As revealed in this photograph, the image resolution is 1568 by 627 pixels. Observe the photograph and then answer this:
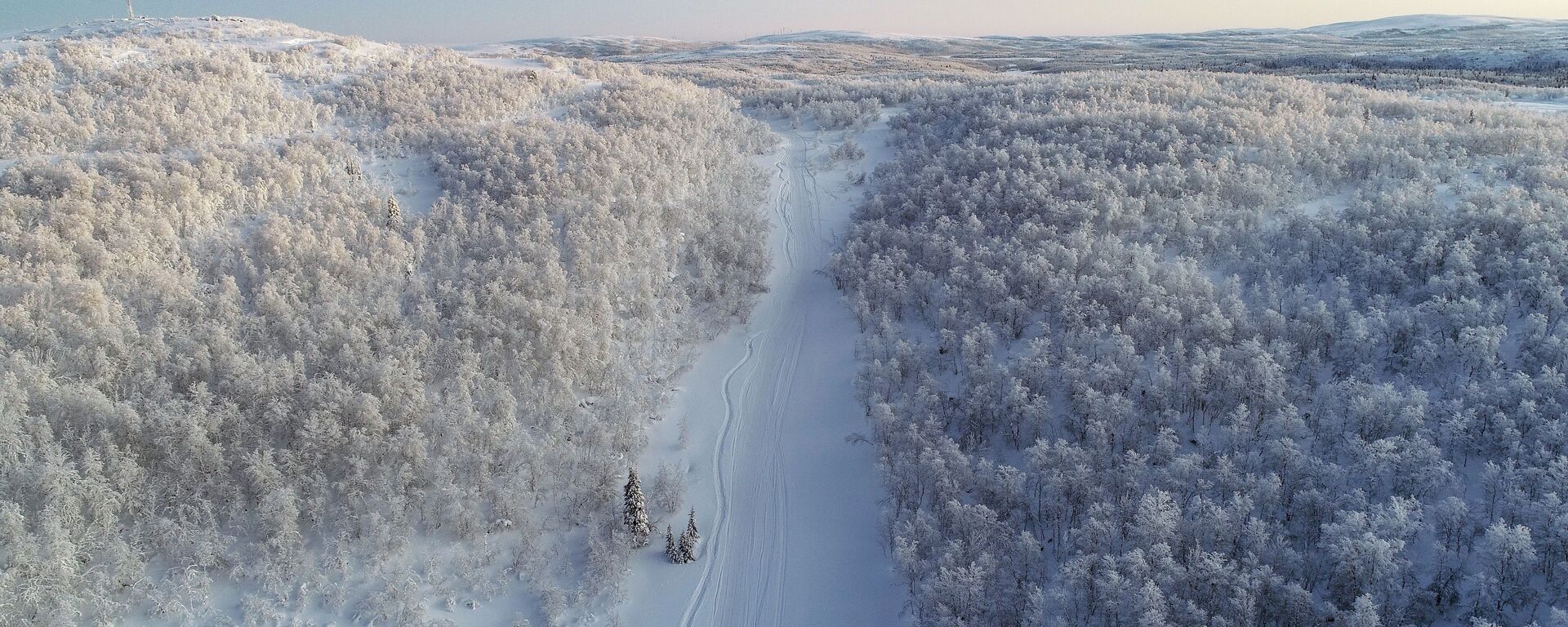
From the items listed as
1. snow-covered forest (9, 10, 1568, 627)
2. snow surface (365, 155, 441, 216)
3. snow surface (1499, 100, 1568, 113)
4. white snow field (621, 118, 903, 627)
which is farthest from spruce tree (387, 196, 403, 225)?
snow surface (1499, 100, 1568, 113)

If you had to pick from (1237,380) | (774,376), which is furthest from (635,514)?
(1237,380)

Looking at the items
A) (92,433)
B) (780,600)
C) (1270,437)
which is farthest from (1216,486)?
(92,433)

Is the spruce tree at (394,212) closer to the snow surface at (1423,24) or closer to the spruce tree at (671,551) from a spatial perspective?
the spruce tree at (671,551)

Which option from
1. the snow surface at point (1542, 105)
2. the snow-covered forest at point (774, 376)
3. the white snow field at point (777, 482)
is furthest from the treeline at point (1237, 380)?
the snow surface at point (1542, 105)

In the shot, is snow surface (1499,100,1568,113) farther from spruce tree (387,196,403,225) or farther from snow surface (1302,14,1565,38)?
snow surface (1302,14,1565,38)

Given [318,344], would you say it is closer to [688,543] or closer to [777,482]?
[688,543]

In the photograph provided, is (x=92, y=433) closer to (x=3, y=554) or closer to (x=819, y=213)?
(x=3, y=554)
